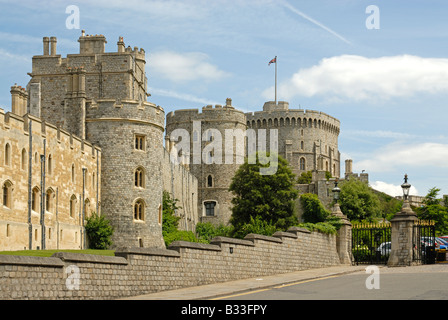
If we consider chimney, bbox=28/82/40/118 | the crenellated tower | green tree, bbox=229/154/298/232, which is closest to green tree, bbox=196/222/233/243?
green tree, bbox=229/154/298/232

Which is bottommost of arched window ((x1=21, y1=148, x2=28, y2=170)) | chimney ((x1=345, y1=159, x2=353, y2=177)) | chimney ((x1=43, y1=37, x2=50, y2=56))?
arched window ((x1=21, y1=148, x2=28, y2=170))

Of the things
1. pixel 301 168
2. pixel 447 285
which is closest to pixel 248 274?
pixel 447 285

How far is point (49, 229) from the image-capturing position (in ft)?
114

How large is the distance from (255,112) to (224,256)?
9220cm

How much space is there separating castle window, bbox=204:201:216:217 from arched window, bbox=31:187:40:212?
49593 millimetres

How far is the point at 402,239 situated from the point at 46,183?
1621 cm

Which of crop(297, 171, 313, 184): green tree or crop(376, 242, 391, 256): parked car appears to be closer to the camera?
crop(376, 242, 391, 256): parked car

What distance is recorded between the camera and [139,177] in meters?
40.3

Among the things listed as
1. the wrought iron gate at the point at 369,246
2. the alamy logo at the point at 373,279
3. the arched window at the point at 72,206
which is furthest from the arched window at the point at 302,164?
the alamy logo at the point at 373,279

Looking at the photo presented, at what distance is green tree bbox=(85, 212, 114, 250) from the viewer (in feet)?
127

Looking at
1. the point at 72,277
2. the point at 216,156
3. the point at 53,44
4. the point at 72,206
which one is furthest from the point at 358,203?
the point at 72,277

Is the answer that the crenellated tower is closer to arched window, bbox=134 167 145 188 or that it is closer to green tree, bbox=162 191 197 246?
arched window, bbox=134 167 145 188

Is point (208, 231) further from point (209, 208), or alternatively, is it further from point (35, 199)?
point (35, 199)
